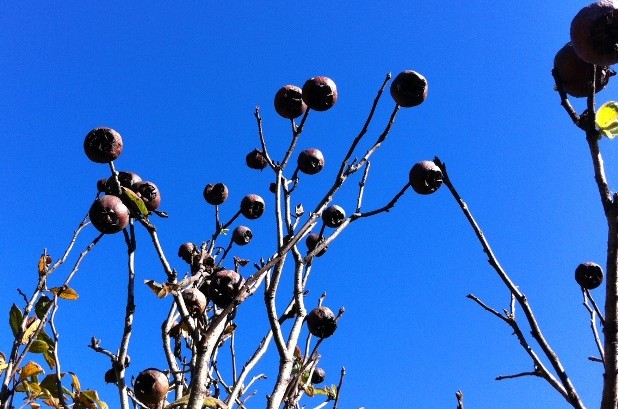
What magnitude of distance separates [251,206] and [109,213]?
1.86 metres

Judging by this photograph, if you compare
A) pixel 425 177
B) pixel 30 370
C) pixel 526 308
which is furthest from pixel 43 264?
pixel 526 308

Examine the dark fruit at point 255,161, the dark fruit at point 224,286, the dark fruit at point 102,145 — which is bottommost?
the dark fruit at point 224,286

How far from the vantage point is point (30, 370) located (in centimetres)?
306

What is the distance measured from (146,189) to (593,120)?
1923 mm

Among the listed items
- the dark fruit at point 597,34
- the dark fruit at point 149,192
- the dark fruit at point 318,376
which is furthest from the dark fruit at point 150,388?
the dark fruit at point 318,376

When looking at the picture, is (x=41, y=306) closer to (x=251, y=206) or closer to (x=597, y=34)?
(x=251, y=206)

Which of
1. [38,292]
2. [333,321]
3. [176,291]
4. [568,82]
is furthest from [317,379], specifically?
[568,82]

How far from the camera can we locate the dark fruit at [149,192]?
8.00ft

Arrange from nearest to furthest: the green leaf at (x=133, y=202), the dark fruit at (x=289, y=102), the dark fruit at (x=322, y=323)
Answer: the green leaf at (x=133, y=202)
the dark fruit at (x=322, y=323)
the dark fruit at (x=289, y=102)

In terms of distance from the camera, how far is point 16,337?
2.86m

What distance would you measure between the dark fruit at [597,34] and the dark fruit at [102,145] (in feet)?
6.37

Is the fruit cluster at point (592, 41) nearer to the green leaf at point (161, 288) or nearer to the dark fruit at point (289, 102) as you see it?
the green leaf at point (161, 288)

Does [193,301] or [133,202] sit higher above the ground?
[133,202]

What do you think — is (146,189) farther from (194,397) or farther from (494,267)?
(494,267)
